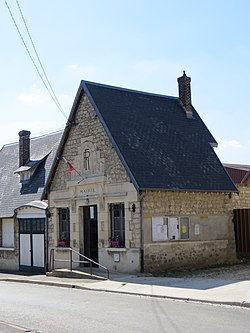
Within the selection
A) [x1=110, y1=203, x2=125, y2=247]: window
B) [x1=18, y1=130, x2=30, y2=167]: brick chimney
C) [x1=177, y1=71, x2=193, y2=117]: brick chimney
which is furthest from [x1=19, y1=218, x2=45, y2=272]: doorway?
[x1=177, y1=71, x2=193, y2=117]: brick chimney

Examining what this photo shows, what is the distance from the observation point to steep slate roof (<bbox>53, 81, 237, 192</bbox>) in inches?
795

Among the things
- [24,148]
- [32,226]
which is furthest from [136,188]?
[24,148]

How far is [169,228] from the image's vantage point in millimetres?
20484

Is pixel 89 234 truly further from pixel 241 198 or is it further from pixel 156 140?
pixel 241 198

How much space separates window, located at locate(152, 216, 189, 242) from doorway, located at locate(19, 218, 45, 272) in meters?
7.02

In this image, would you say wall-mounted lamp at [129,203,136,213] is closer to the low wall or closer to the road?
the low wall

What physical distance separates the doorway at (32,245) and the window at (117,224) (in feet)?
17.0

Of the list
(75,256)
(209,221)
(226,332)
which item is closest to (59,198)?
(75,256)

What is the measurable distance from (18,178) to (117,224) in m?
10.6

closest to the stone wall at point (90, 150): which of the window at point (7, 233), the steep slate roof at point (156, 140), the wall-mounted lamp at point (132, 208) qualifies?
the steep slate roof at point (156, 140)

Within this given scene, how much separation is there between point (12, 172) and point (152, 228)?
1342cm

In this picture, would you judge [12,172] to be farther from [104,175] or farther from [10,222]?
[104,175]

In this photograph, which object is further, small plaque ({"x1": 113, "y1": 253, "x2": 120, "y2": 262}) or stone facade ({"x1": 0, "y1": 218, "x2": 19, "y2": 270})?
stone facade ({"x1": 0, "y1": 218, "x2": 19, "y2": 270})

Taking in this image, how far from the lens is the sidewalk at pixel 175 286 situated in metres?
13.2
